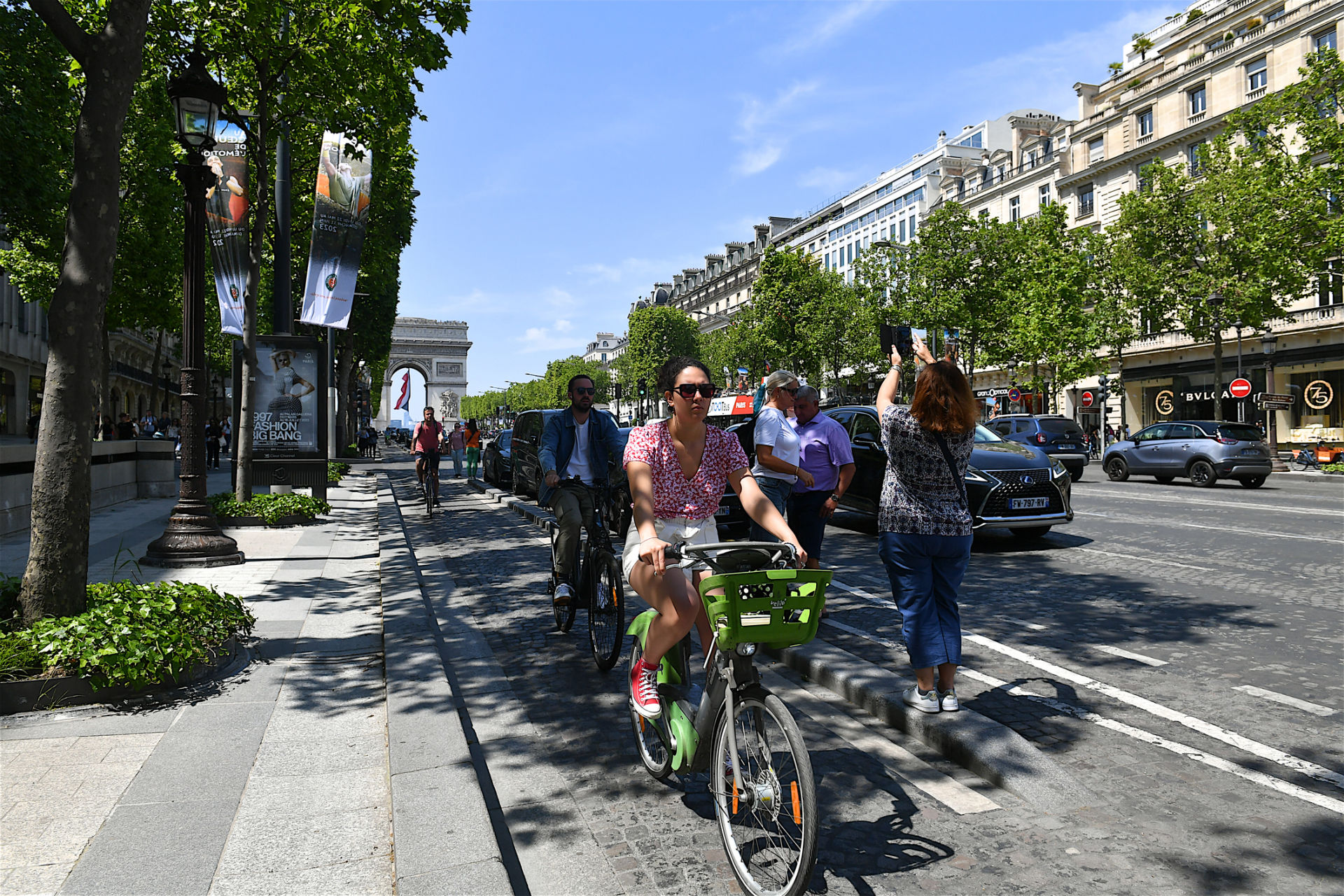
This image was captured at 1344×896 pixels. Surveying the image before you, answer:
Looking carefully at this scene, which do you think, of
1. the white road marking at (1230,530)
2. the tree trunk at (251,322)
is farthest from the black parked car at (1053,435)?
the tree trunk at (251,322)

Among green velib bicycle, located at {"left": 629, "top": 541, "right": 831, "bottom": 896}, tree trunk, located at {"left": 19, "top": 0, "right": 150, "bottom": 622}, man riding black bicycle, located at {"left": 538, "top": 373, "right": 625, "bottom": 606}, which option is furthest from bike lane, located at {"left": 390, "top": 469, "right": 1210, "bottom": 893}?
tree trunk, located at {"left": 19, "top": 0, "right": 150, "bottom": 622}

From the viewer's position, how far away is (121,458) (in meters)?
16.7

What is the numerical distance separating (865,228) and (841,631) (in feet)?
217

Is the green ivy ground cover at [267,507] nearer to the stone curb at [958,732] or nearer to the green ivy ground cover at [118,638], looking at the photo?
the green ivy ground cover at [118,638]

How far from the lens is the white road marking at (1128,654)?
5.44 m

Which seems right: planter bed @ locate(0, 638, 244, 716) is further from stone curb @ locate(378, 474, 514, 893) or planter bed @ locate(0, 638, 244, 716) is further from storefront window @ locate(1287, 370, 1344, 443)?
storefront window @ locate(1287, 370, 1344, 443)

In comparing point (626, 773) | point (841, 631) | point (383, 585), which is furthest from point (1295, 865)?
point (383, 585)

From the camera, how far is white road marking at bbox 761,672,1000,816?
11.9ft

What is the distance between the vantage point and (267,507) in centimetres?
1273

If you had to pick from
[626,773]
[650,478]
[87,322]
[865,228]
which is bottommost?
[626,773]

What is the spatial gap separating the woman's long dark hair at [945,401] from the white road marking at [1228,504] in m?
11.8

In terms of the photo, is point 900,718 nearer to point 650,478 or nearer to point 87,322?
point 650,478

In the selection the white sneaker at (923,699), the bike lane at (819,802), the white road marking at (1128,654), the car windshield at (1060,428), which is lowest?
the bike lane at (819,802)

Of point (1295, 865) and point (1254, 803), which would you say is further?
point (1254, 803)
